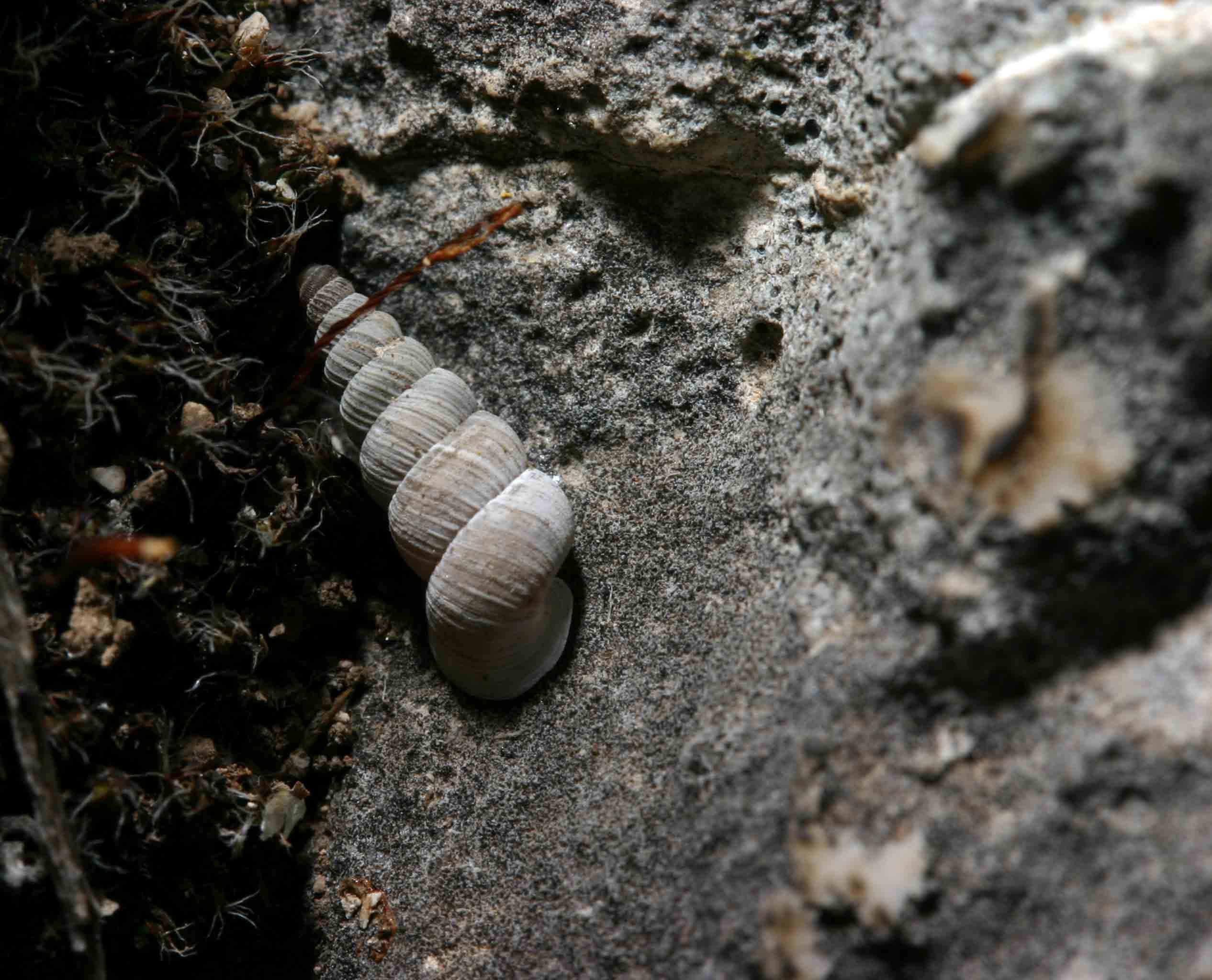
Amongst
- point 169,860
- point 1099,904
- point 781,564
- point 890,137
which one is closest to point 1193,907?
point 1099,904

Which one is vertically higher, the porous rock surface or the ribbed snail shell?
the porous rock surface

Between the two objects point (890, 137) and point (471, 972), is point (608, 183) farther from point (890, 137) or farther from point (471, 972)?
point (471, 972)

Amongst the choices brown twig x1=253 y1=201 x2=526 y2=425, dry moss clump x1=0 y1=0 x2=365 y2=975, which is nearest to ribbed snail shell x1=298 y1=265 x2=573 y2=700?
brown twig x1=253 y1=201 x2=526 y2=425

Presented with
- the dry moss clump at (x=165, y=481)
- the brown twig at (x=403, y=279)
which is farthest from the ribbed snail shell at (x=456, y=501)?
the dry moss clump at (x=165, y=481)

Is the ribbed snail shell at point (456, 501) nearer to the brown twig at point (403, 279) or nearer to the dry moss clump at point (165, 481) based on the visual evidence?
the brown twig at point (403, 279)

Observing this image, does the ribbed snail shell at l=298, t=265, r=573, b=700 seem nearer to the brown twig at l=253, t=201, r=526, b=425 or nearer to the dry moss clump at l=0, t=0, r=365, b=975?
the brown twig at l=253, t=201, r=526, b=425

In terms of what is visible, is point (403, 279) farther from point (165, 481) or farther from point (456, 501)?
point (165, 481)
